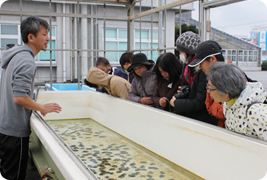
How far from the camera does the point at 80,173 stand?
1.15 metres

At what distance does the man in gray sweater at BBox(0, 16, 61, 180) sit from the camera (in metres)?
1.74

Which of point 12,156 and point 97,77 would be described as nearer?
point 12,156

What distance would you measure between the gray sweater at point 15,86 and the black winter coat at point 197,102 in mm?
1100

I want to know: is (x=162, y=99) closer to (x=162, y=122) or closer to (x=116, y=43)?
(x=162, y=122)

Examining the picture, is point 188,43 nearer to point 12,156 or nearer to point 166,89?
point 166,89

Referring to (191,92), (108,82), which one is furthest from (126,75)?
(191,92)

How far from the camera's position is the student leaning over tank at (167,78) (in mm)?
2410

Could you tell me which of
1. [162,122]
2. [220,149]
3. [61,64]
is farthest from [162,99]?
[61,64]

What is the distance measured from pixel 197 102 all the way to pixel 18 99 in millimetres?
1225

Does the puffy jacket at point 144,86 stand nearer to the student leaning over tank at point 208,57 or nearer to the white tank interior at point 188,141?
the white tank interior at point 188,141

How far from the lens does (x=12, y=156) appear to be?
189cm

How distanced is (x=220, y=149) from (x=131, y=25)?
11.8 feet

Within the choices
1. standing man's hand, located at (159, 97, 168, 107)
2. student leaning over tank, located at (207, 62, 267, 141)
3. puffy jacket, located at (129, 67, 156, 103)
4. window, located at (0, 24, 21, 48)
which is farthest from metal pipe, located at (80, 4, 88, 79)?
student leaning over tank, located at (207, 62, 267, 141)

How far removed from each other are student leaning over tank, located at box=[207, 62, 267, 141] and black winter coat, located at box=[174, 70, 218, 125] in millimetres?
534
